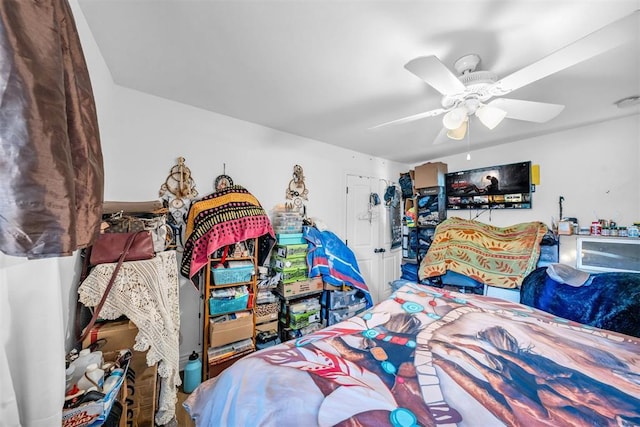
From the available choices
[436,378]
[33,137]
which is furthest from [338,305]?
[33,137]

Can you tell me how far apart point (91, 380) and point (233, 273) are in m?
1.10

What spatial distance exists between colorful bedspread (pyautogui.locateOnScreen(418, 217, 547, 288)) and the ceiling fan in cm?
139

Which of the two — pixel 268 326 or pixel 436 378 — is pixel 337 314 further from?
pixel 436 378

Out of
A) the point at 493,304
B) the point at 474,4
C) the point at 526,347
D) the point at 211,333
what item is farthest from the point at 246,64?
the point at 493,304

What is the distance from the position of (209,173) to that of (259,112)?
0.80m

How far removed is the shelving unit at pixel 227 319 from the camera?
75.6 inches

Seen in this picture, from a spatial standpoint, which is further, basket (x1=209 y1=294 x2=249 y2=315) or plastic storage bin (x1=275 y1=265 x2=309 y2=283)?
plastic storage bin (x1=275 y1=265 x2=309 y2=283)

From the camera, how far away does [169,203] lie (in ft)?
6.89

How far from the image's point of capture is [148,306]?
50.0 inches

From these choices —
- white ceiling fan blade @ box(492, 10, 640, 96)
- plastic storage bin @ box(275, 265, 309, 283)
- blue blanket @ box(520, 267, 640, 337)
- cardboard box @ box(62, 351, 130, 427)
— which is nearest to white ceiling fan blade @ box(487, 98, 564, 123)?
white ceiling fan blade @ box(492, 10, 640, 96)

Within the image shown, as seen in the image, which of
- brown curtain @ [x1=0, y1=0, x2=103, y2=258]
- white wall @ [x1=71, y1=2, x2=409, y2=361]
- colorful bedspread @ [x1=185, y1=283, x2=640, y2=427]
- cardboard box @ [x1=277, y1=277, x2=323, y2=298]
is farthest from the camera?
cardboard box @ [x1=277, y1=277, x2=323, y2=298]

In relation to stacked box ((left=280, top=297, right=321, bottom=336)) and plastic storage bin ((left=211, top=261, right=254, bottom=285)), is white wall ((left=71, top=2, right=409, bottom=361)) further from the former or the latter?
stacked box ((left=280, top=297, right=321, bottom=336))

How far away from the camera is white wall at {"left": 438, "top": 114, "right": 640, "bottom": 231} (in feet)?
7.55

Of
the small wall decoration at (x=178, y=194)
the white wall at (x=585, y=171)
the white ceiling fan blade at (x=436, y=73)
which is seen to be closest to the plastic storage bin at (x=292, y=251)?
the small wall decoration at (x=178, y=194)
